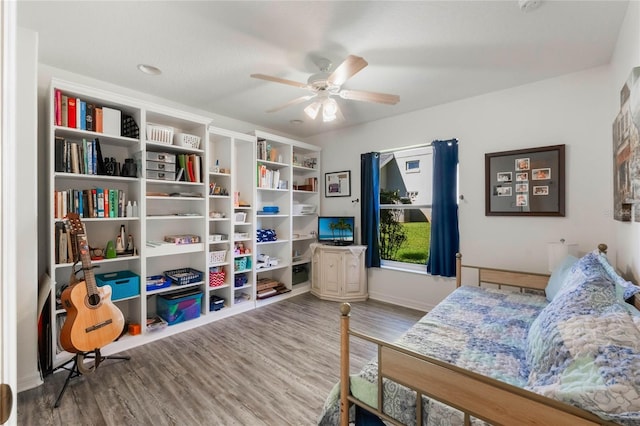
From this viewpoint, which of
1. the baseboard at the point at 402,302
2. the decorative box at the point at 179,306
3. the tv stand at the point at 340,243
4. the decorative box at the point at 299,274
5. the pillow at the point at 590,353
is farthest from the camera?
the decorative box at the point at 299,274

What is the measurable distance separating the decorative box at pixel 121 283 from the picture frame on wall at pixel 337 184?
2.88 meters

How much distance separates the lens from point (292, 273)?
13.9 ft

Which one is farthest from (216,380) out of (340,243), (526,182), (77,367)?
(526,182)

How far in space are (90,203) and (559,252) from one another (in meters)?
4.20

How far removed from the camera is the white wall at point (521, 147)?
8.27 ft

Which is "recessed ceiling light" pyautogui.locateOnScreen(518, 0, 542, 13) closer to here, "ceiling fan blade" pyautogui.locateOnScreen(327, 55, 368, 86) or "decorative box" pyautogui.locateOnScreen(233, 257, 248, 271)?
"ceiling fan blade" pyautogui.locateOnScreen(327, 55, 368, 86)

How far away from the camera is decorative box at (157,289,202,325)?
2928 mm

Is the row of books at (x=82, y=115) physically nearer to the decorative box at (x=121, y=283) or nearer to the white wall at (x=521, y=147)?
the decorative box at (x=121, y=283)

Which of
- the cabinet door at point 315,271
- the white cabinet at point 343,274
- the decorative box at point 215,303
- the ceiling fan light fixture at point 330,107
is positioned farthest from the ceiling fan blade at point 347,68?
the decorative box at point 215,303

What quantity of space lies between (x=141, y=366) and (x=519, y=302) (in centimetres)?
318

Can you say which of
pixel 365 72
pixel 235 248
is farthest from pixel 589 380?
pixel 235 248

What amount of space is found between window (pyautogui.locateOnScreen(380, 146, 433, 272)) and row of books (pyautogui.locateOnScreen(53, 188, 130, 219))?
321cm

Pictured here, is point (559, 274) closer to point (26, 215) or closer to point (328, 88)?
point (328, 88)

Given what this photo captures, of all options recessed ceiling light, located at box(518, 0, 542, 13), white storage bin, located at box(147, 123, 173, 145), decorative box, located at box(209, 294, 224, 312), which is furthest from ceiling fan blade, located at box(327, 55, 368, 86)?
decorative box, located at box(209, 294, 224, 312)
